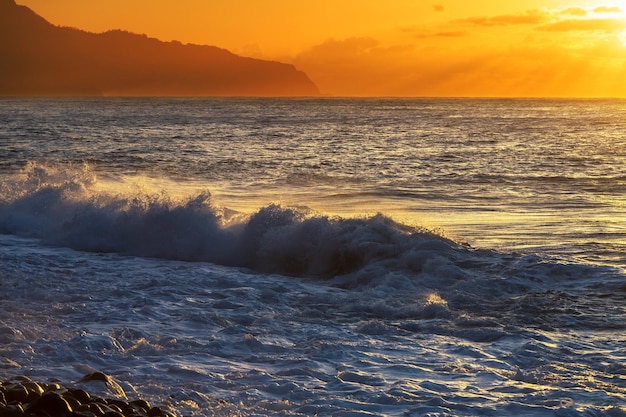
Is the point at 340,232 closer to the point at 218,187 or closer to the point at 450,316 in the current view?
the point at 450,316

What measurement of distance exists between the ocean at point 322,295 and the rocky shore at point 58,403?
1.24 ft

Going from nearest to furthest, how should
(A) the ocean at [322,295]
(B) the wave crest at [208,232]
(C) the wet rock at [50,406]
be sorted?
1. (C) the wet rock at [50,406]
2. (A) the ocean at [322,295]
3. (B) the wave crest at [208,232]

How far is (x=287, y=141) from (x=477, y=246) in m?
32.0

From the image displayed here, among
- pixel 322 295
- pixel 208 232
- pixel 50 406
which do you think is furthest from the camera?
pixel 208 232

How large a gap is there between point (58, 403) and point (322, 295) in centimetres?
581

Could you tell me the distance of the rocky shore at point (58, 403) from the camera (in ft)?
19.2

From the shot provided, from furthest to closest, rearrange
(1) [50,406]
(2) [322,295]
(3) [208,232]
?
(3) [208,232] < (2) [322,295] < (1) [50,406]

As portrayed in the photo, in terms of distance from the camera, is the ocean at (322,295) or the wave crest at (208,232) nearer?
the ocean at (322,295)

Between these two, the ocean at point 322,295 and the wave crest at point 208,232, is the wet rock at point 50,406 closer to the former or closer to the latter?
the ocean at point 322,295

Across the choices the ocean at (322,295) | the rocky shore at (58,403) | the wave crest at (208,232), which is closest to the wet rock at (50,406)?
the rocky shore at (58,403)

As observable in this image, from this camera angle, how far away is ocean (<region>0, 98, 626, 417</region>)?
23.9 feet

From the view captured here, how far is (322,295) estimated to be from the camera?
11312 mm

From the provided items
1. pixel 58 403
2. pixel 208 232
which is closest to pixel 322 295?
pixel 208 232

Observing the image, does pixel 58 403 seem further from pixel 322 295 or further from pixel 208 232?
pixel 208 232
